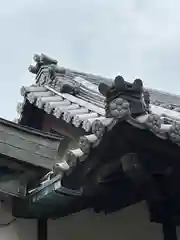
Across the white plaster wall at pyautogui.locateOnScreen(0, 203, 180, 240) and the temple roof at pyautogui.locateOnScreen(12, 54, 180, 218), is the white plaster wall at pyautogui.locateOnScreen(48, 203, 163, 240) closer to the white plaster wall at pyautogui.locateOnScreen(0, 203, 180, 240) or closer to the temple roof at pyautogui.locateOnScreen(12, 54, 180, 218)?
the white plaster wall at pyautogui.locateOnScreen(0, 203, 180, 240)

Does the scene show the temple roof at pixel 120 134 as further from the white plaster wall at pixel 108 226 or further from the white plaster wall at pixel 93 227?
the white plaster wall at pixel 108 226

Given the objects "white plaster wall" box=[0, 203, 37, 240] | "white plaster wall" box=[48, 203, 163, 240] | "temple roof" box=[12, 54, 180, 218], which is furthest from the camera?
"white plaster wall" box=[48, 203, 163, 240]

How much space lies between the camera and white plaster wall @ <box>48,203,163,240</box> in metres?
4.96

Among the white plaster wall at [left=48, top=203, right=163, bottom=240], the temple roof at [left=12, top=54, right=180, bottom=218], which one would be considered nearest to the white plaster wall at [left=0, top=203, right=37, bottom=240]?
the white plaster wall at [left=48, top=203, right=163, bottom=240]

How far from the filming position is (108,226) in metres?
5.20

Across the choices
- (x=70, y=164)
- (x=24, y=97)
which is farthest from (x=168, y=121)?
(x=24, y=97)

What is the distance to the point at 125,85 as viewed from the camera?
10.6ft

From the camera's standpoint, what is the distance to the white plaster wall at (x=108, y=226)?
4.96 m

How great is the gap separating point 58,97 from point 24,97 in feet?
2.82

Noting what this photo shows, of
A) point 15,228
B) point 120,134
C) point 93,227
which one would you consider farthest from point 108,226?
point 120,134

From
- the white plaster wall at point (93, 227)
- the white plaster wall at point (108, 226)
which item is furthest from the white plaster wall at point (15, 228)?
the white plaster wall at point (108, 226)

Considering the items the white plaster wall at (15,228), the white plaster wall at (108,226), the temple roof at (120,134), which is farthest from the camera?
the white plaster wall at (108,226)

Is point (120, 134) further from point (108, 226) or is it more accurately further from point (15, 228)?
point (108, 226)

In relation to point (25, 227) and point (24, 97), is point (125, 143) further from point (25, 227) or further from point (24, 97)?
point (24, 97)
